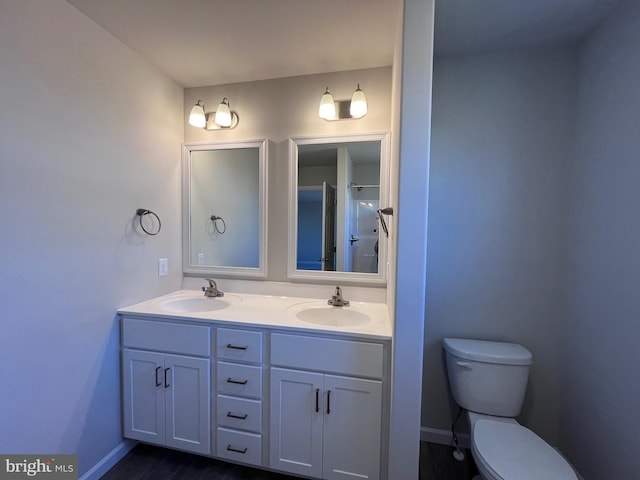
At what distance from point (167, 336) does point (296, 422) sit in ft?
2.70

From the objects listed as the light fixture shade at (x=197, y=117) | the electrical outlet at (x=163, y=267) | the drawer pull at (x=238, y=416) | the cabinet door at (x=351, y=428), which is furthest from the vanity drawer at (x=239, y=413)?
the light fixture shade at (x=197, y=117)

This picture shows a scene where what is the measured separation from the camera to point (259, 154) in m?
1.88

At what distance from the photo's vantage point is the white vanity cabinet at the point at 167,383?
4.66ft

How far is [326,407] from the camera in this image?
50.2 inches

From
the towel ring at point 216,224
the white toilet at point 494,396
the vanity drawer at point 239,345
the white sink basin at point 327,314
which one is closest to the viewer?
the white toilet at point 494,396

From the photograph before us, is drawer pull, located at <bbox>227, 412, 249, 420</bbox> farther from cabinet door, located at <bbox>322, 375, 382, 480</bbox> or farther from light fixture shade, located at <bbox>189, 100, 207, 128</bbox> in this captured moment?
light fixture shade, located at <bbox>189, 100, 207, 128</bbox>

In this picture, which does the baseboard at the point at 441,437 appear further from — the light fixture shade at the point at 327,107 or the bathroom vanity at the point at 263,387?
the light fixture shade at the point at 327,107

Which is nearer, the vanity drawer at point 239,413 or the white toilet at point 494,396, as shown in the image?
the white toilet at point 494,396

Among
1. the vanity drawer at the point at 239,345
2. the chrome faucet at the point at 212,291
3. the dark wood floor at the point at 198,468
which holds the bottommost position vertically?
the dark wood floor at the point at 198,468

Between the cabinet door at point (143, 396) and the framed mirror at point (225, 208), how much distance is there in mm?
681

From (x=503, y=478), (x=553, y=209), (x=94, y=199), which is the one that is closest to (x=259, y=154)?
(x=94, y=199)

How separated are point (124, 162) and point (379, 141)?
1526 millimetres

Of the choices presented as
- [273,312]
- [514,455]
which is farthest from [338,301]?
[514,455]

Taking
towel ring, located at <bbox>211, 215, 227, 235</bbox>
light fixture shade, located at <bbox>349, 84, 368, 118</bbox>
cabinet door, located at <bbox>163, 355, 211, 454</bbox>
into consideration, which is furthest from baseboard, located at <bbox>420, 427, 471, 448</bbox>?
light fixture shade, located at <bbox>349, 84, 368, 118</bbox>
